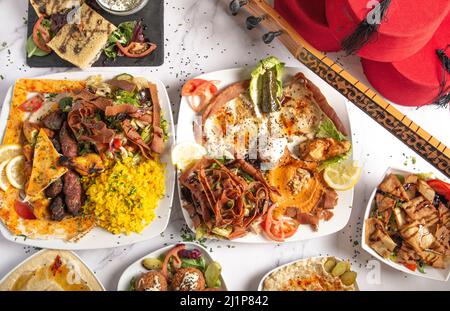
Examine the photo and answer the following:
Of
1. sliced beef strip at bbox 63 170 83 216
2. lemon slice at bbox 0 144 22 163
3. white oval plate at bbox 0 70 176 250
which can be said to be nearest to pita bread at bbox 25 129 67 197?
sliced beef strip at bbox 63 170 83 216

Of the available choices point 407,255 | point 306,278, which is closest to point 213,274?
point 306,278

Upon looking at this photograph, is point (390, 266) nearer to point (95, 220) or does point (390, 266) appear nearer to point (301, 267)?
point (301, 267)

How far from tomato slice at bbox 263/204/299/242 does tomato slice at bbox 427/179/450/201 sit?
924mm

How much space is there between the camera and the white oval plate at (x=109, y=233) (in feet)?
9.93

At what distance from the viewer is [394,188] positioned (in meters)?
3.23

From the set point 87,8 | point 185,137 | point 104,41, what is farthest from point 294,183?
point 87,8

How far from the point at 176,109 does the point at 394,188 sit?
1489 mm

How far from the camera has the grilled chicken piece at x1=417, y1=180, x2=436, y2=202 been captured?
3240mm

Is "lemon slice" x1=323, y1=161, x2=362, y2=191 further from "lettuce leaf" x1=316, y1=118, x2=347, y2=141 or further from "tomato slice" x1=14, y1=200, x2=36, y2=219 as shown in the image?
"tomato slice" x1=14, y1=200, x2=36, y2=219

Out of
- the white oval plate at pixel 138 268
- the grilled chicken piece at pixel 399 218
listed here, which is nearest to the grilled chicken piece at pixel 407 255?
the grilled chicken piece at pixel 399 218

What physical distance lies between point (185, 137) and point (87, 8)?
3.50ft

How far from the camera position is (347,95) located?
10.7ft

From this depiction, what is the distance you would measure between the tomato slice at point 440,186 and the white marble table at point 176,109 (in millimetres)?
229

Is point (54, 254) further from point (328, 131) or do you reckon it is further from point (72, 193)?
point (328, 131)
